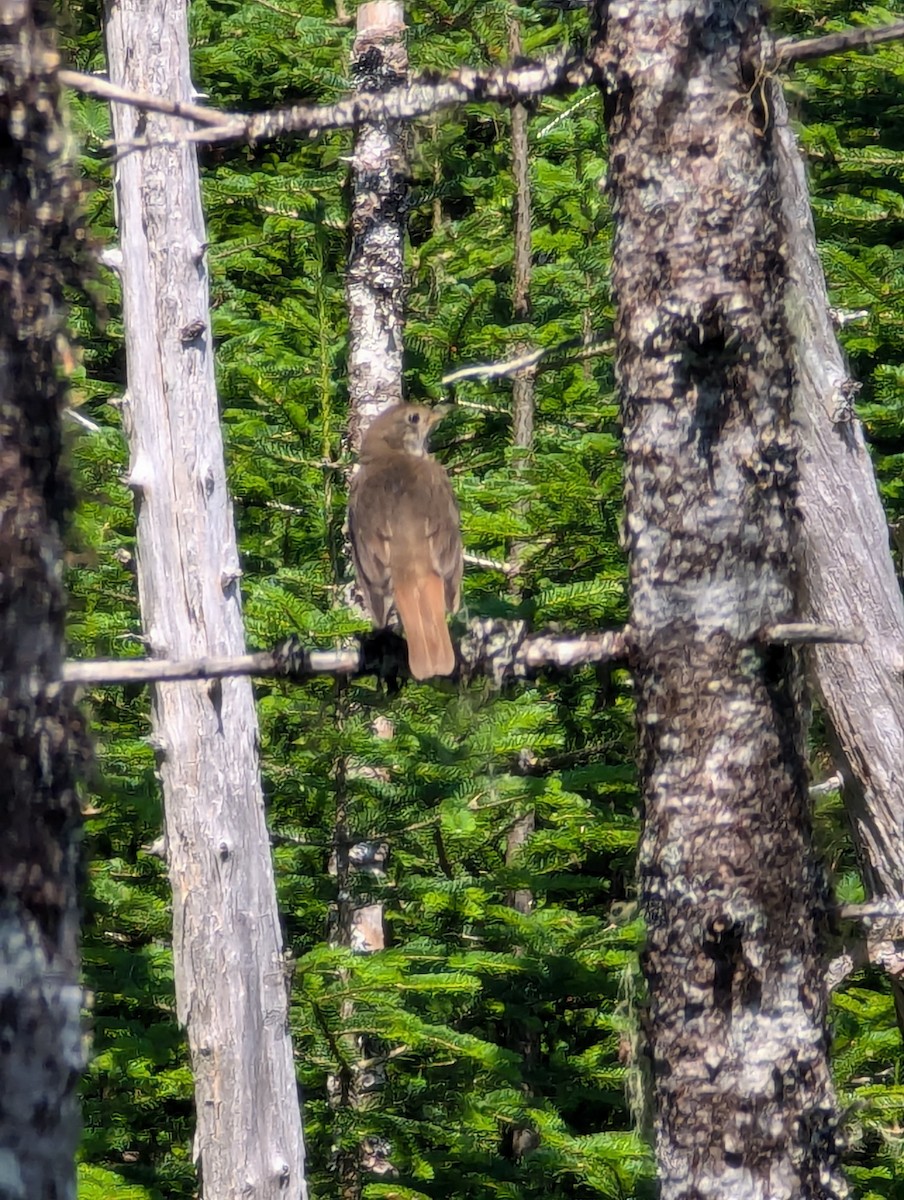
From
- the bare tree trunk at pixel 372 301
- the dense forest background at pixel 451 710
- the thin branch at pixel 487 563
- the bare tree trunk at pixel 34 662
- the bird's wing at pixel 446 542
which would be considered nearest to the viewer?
the bare tree trunk at pixel 34 662

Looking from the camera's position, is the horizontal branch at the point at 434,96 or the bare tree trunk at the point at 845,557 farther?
the bare tree trunk at the point at 845,557

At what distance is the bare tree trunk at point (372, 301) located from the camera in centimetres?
A: 845

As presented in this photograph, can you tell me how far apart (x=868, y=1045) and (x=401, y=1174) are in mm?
2390

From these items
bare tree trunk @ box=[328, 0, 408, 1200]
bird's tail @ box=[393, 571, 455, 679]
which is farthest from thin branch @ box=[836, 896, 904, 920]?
bare tree trunk @ box=[328, 0, 408, 1200]

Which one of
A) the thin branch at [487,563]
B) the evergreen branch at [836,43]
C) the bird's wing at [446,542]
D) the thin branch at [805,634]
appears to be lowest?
the thin branch at [805,634]

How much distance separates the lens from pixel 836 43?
3965mm

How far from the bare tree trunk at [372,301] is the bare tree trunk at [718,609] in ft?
14.1

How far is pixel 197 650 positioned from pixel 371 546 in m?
2.30

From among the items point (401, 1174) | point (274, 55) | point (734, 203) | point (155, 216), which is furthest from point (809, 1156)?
point (274, 55)

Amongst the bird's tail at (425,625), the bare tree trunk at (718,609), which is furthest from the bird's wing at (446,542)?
the bare tree trunk at (718,609)

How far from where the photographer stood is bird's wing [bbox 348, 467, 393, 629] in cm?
599

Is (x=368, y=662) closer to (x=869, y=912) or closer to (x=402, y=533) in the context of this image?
(x=402, y=533)

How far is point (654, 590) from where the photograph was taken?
167 inches

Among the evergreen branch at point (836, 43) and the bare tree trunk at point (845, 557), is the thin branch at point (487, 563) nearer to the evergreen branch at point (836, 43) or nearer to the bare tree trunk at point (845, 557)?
the bare tree trunk at point (845, 557)
